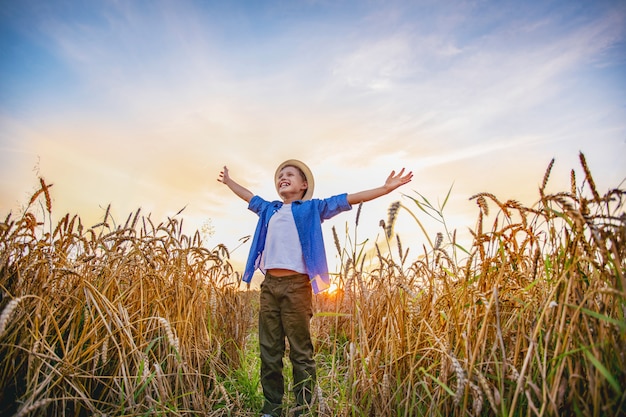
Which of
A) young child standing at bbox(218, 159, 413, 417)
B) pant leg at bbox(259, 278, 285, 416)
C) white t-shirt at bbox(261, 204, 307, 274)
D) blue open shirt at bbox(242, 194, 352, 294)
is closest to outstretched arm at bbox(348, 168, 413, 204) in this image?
young child standing at bbox(218, 159, 413, 417)

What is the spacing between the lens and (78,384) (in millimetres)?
1983

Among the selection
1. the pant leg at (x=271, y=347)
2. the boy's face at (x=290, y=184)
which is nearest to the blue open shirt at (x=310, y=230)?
the boy's face at (x=290, y=184)

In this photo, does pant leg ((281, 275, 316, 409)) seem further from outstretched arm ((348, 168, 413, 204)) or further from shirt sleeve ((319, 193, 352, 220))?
outstretched arm ((348, 168, 413, 204))

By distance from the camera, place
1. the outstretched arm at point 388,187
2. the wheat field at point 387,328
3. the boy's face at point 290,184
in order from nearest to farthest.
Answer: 1. the wheat field at point 387,328
2. the outstretched arm at point 388,187
3. the boy's face at point 290,184

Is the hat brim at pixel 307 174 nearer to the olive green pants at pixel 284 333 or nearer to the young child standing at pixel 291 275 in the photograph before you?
the young child standing at pixel 291 275

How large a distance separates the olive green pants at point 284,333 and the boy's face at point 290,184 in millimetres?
938

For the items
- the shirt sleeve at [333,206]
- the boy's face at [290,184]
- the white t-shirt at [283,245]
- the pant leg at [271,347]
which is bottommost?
the pant leg at [271,347]

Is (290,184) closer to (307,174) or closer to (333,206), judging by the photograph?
(307,174)

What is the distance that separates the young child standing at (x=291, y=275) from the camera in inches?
116

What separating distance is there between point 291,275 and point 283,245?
30cm

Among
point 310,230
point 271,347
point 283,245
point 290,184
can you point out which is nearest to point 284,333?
point 271,347

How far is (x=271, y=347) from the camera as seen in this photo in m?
3.02

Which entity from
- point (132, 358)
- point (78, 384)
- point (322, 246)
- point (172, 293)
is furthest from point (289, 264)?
point (78, 384)

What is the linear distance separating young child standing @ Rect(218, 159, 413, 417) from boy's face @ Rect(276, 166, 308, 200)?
0.10 feet
